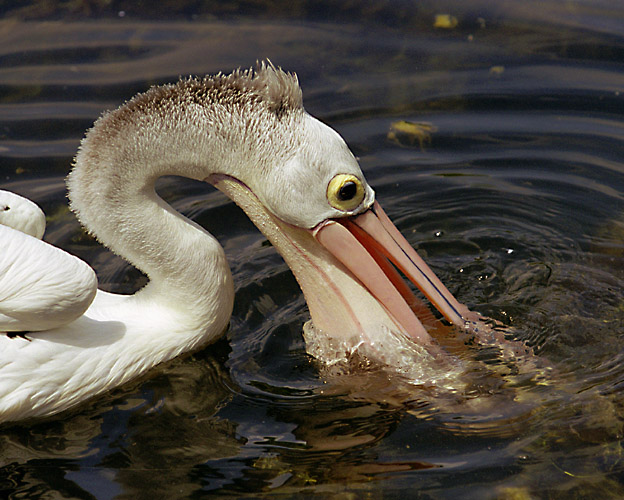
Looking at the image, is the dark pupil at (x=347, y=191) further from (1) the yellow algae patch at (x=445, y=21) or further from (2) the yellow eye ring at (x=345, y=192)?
(1) the yellow algae patch at (x=445, y=21)

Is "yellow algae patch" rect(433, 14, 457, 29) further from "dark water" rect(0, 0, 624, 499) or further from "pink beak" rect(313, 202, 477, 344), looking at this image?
"pink beak" rect(313, 202, 477, 344)

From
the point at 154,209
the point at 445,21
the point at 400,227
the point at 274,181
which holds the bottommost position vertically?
the point at 400,227

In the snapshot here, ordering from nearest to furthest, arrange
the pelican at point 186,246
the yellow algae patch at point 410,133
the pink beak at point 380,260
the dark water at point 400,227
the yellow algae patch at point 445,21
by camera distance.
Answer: the dark water at point 400,227, the pelican at point 186,246, the pink beak at point 380,260, the yellow algae patch at point 410,133, the yellow algae patch at point 445,21

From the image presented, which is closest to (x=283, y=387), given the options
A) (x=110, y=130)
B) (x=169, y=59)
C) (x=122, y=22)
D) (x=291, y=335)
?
(x=291, y=335)

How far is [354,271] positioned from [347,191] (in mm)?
397

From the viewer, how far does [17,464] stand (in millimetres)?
3156

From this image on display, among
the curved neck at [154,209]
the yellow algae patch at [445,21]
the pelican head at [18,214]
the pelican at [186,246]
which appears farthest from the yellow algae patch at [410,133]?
the pelican head at [18,214]

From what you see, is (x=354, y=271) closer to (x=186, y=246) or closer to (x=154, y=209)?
(x=186, y=246)

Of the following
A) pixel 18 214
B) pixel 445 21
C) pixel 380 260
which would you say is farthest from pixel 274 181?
pixel 445 21

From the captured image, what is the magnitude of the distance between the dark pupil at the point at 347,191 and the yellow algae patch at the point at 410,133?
2.03 meters

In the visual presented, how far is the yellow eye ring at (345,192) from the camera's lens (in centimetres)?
321

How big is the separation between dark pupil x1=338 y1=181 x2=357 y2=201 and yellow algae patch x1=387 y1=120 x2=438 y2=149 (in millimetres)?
2026

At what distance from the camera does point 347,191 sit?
10.6 feet

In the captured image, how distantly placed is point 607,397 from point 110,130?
2.19 m
